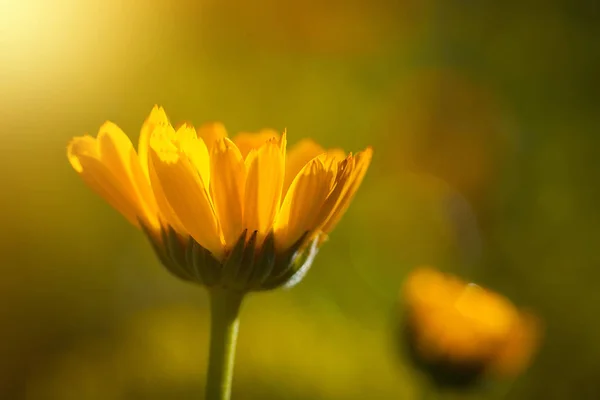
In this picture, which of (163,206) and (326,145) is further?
(326,145)

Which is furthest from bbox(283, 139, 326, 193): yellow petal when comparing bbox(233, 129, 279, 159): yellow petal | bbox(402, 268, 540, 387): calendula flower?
bbox(402, 268, 540, 387): calendula flower

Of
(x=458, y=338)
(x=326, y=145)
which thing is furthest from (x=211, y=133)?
(x=326, y=145)

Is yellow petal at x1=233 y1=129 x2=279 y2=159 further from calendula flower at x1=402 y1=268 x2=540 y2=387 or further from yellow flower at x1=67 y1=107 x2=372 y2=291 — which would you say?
calendula flower at x1=402 y1=268 x2=540 y2=387

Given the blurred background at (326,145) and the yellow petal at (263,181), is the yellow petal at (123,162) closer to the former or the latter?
the yellow petal at (263,181)

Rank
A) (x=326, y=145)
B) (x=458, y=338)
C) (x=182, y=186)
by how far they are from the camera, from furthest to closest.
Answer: (x=326, y=145) → (x=458, y=338) → (x=182, y=186)

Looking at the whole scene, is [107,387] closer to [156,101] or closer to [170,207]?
[156,101]

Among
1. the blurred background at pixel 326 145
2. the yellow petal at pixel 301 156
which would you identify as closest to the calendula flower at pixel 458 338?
the blurred background at pixel 326 145

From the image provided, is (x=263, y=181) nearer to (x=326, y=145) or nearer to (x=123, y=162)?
(x=123, y=162)
